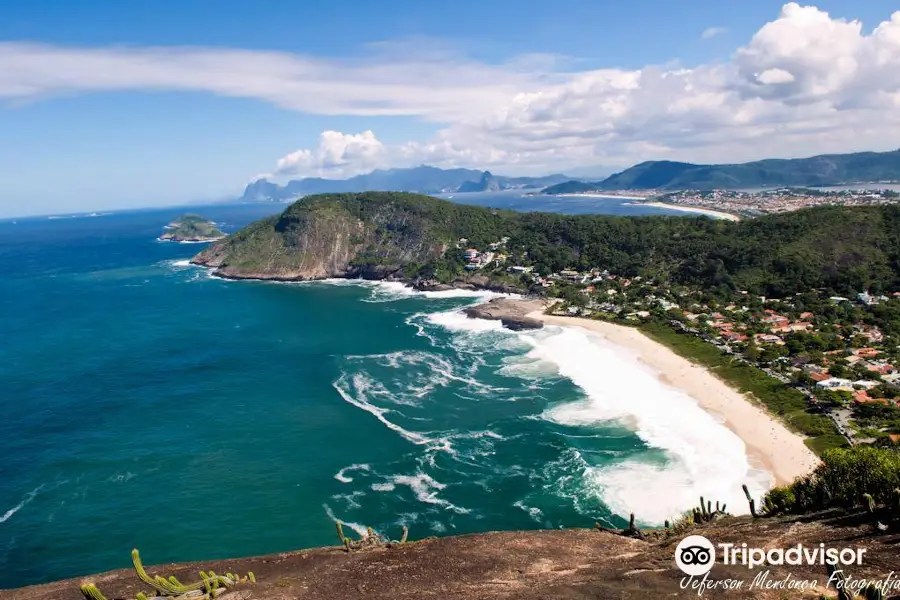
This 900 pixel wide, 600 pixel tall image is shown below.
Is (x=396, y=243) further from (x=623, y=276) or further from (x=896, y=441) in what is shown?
(x=896, y=441)

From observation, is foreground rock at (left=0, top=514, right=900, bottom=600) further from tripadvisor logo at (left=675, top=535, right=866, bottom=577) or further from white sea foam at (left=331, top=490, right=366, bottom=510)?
white sea foam at (left=331, top=490, right=366, bottom=510)

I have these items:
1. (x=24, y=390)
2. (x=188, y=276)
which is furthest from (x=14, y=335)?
(x=188, y=276)

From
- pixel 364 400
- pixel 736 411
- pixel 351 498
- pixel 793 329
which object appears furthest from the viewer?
pixel 793 329

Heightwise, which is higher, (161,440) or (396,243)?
(396,243)

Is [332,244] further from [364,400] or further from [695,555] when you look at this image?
[695,555]

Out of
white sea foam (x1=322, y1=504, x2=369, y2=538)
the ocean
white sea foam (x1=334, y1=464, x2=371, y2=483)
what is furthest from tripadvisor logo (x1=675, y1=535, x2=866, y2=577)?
white sea foam (x1=334, y1=464, x2=371, y2=483)

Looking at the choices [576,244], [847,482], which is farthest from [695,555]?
[576,244]

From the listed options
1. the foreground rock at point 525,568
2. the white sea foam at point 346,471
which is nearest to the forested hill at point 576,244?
the white sea foam at point 346,471
